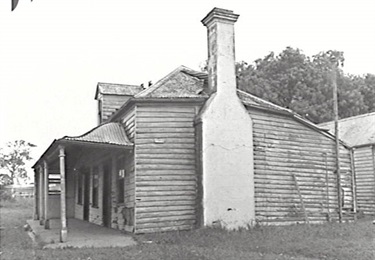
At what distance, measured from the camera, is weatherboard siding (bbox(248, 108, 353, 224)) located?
1720 centimetres

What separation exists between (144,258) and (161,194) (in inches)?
217

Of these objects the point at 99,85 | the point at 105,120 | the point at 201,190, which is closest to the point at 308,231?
the point at 201,190

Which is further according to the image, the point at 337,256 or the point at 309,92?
the point at 309,92

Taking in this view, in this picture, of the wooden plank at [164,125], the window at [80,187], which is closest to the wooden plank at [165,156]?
the wooden plank at [164,125]

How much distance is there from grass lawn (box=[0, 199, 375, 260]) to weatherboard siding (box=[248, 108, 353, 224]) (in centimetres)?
131

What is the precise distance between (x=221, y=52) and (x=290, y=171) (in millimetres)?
5248

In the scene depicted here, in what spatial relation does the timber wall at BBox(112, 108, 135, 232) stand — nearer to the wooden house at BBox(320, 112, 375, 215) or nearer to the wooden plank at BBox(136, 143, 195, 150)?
the wooden plank at BBox(136, 143, 195, 150)

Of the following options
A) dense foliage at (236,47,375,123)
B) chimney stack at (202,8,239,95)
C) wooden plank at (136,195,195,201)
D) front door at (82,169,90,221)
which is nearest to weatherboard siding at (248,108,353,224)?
chimney stack at (202,8,239,95)

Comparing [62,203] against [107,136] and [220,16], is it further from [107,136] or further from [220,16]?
[220,16]

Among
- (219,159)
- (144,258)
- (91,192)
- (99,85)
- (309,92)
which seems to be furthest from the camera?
(309,92)

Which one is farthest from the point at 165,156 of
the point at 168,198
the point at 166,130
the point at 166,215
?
the point at 166,215

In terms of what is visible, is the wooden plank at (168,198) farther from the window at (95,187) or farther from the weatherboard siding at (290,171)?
→ the window at (95,187)

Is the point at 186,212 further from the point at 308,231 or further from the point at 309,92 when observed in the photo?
the point at 309,92

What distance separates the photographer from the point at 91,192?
23297mm
